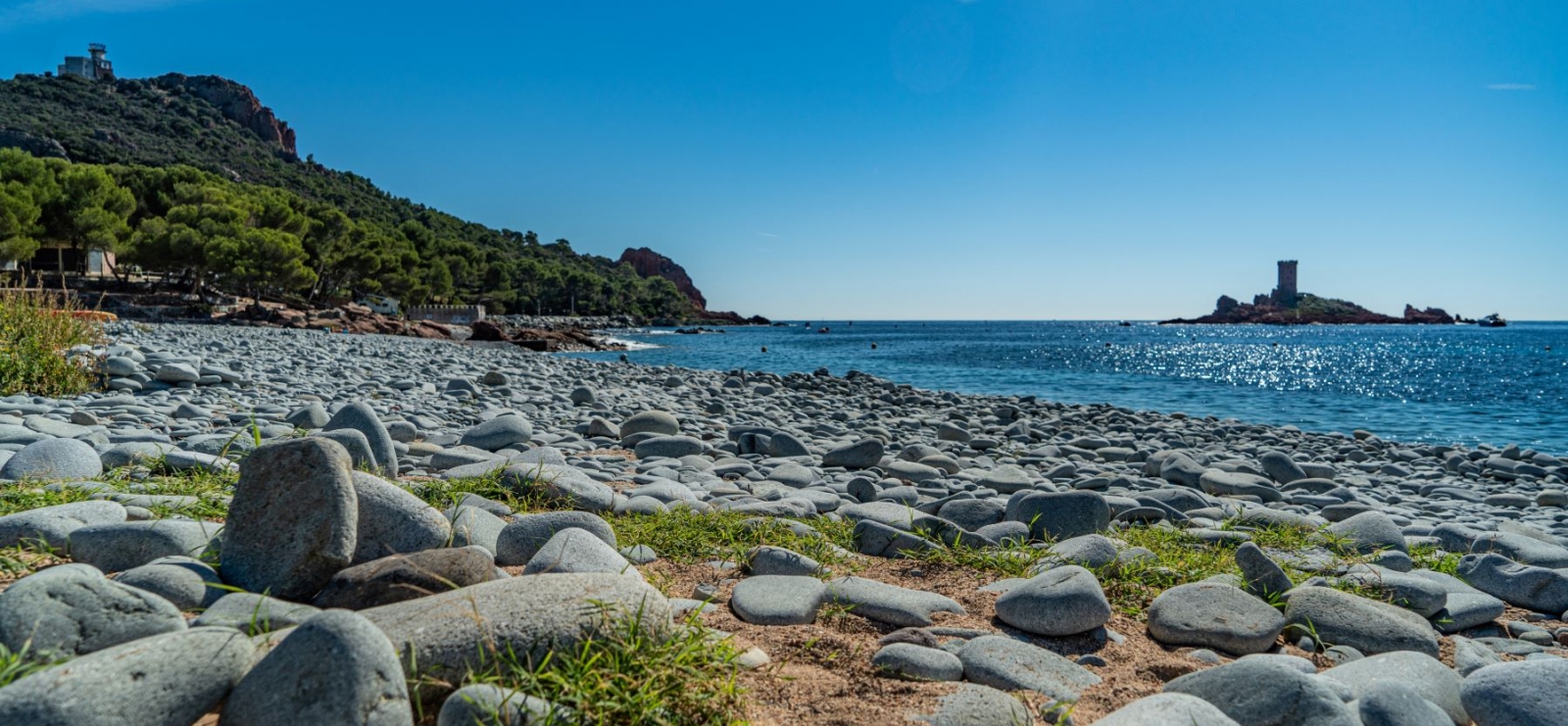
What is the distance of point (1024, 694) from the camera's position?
7.70ft

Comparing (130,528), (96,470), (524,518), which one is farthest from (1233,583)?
(96,470)

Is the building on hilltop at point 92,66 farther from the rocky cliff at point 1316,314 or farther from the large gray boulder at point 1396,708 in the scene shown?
the rocky cliff at point 1316,314

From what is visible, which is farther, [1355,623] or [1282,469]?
[1282,469]

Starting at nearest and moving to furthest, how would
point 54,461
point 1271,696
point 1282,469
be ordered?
point 1271,696
point 54,461
point 1282,469

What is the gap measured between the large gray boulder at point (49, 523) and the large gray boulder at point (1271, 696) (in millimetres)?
3653

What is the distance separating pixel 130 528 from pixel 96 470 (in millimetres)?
1734

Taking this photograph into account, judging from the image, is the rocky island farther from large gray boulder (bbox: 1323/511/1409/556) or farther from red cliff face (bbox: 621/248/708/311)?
large gray boulder (bbox: 1323/511/1409/556)

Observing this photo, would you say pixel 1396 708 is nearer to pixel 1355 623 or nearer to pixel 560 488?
pixel 1355 623

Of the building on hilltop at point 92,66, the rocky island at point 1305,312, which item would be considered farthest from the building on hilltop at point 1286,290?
the building on hilltop at point 92,66

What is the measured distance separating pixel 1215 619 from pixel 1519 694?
81 cm

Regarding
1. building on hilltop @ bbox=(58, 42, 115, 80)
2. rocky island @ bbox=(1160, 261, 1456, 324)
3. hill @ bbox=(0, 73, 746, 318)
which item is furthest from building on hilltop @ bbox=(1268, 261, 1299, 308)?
building on hilltop @ bbox=(58, 42, 115, 80)

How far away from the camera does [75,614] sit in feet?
6.25

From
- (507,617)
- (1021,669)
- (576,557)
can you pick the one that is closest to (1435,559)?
(1021,669)

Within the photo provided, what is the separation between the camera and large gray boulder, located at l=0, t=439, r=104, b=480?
12.5 feet
